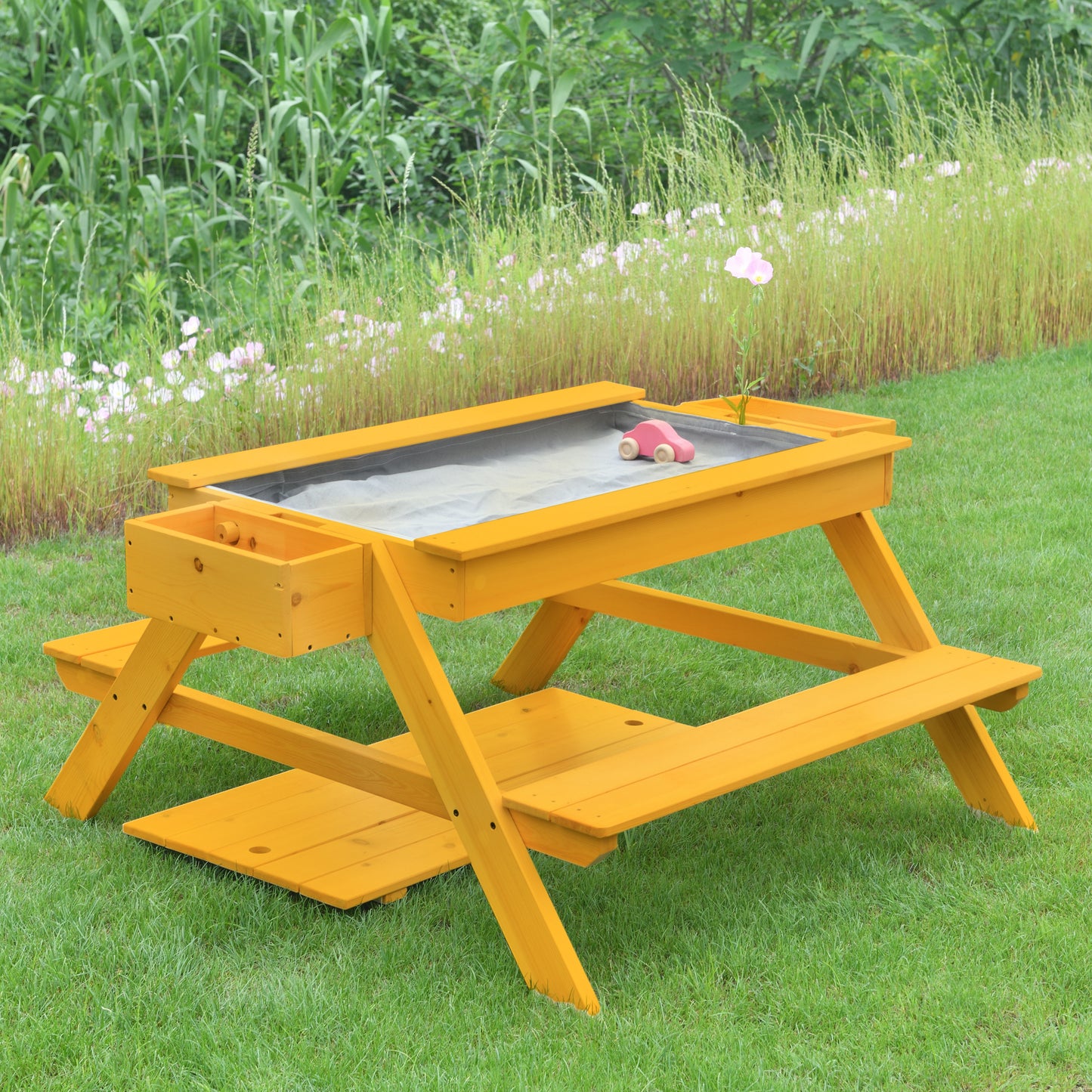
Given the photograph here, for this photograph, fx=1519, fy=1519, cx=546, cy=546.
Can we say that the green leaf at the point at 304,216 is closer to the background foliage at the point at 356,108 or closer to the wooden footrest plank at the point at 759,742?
the background foliage at the point at 356,108

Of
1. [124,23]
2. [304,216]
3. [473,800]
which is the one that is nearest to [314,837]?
[473,800]

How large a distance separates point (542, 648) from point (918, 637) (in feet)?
3.35

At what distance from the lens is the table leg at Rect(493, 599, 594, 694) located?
3807 millimetres

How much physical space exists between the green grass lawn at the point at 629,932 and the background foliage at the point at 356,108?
2.38 m

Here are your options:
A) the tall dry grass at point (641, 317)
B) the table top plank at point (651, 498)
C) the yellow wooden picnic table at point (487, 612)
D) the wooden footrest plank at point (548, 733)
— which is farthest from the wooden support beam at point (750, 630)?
the tall dry grass at point (641, 317)

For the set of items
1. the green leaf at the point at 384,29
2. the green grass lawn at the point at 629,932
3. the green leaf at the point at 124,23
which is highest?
the green leaf at the point at 124,23

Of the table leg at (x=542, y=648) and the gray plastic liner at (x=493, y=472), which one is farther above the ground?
the gray plastic liner at (x=493, y=472)

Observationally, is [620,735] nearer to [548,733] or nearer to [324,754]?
[548,733]

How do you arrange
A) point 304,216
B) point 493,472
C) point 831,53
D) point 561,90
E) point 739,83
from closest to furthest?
point 493,472 < point 304,216 < point 561,90 < point 831,53 < point 739,83

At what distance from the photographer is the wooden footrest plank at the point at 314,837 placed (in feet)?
9.27

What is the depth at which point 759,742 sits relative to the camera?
107 inches

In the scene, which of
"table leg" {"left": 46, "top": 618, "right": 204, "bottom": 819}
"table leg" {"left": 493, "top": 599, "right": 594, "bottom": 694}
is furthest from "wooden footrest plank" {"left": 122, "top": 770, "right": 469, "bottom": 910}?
"table leg" {"left": 493, "top": 599, "right": 594, "bottom": 694}

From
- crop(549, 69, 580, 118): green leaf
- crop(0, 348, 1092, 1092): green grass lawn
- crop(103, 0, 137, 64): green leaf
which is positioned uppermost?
crop(103, 0, 137, 64): green leaf

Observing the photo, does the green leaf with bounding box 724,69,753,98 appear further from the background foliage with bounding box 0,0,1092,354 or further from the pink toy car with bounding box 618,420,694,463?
the pink toy car with bounding box 618,420,694,463
